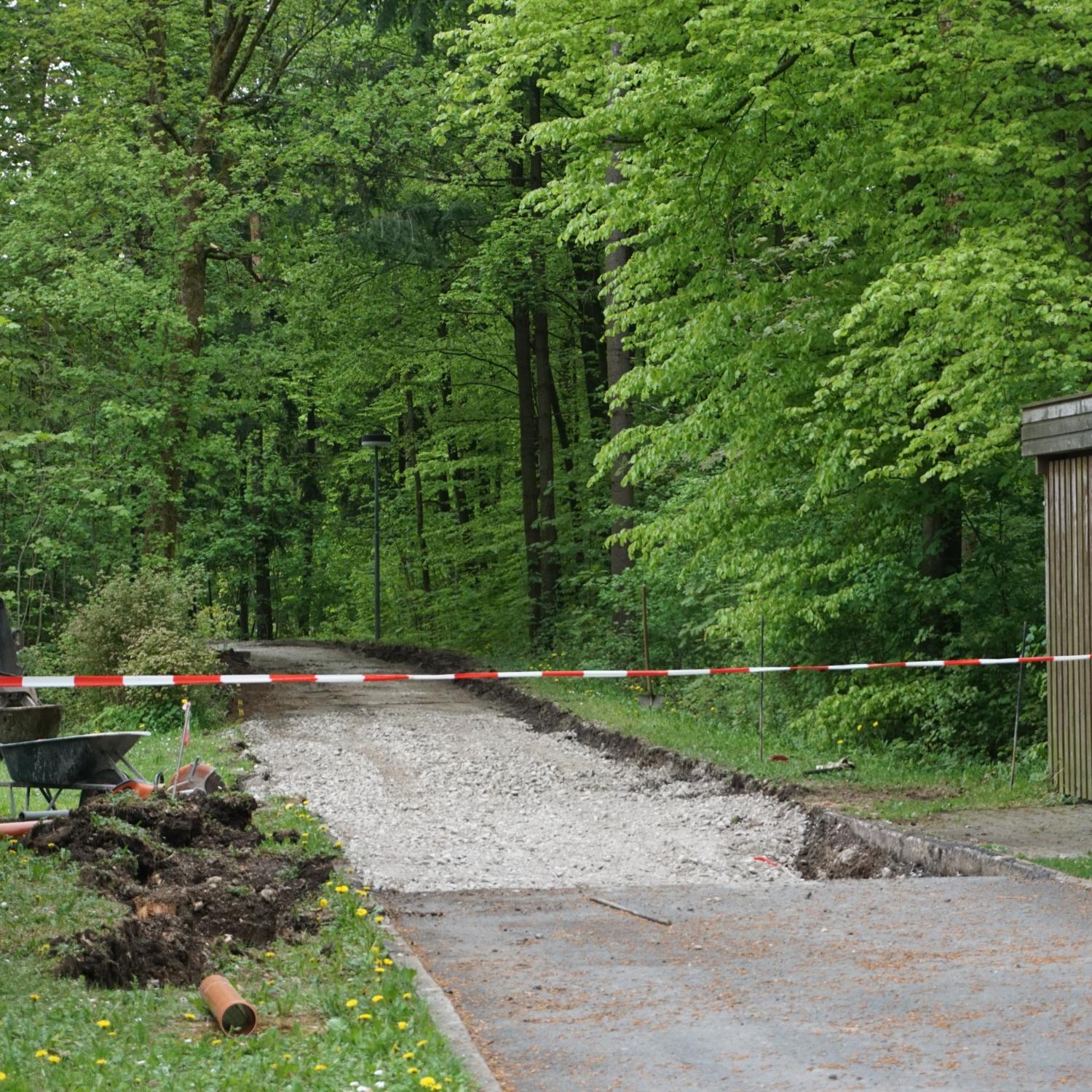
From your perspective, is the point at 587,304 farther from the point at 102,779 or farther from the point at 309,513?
the point at 102,779

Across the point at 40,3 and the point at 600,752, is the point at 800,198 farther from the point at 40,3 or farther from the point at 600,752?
the point at 40,3

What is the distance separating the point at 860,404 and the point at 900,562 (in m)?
2.41

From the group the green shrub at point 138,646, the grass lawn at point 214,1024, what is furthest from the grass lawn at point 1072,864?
the green shrub at point 138,646

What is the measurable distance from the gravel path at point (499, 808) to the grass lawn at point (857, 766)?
0.51 m

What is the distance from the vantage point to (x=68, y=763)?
9656 millimetres

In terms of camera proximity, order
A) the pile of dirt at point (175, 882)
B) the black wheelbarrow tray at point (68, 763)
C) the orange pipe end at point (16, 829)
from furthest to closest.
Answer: the black wheelbarrow tray at point (68, 763) → the orange pipe end at point (16, 829) → the pile of dirt at point (175, 882)

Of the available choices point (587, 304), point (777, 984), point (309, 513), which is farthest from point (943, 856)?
point (309, 513)

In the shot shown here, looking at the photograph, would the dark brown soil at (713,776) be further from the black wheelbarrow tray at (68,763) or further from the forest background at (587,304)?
the black wheelbarrow tray at (68,763)

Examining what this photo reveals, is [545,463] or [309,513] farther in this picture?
[309,513]

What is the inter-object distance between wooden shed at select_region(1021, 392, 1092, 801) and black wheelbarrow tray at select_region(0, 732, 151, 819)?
7.01 m

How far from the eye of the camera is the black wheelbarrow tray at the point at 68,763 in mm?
9289

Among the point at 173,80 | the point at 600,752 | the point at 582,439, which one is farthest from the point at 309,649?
the point at 600,752

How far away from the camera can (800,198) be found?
14.5m

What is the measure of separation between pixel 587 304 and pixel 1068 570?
1901cm
